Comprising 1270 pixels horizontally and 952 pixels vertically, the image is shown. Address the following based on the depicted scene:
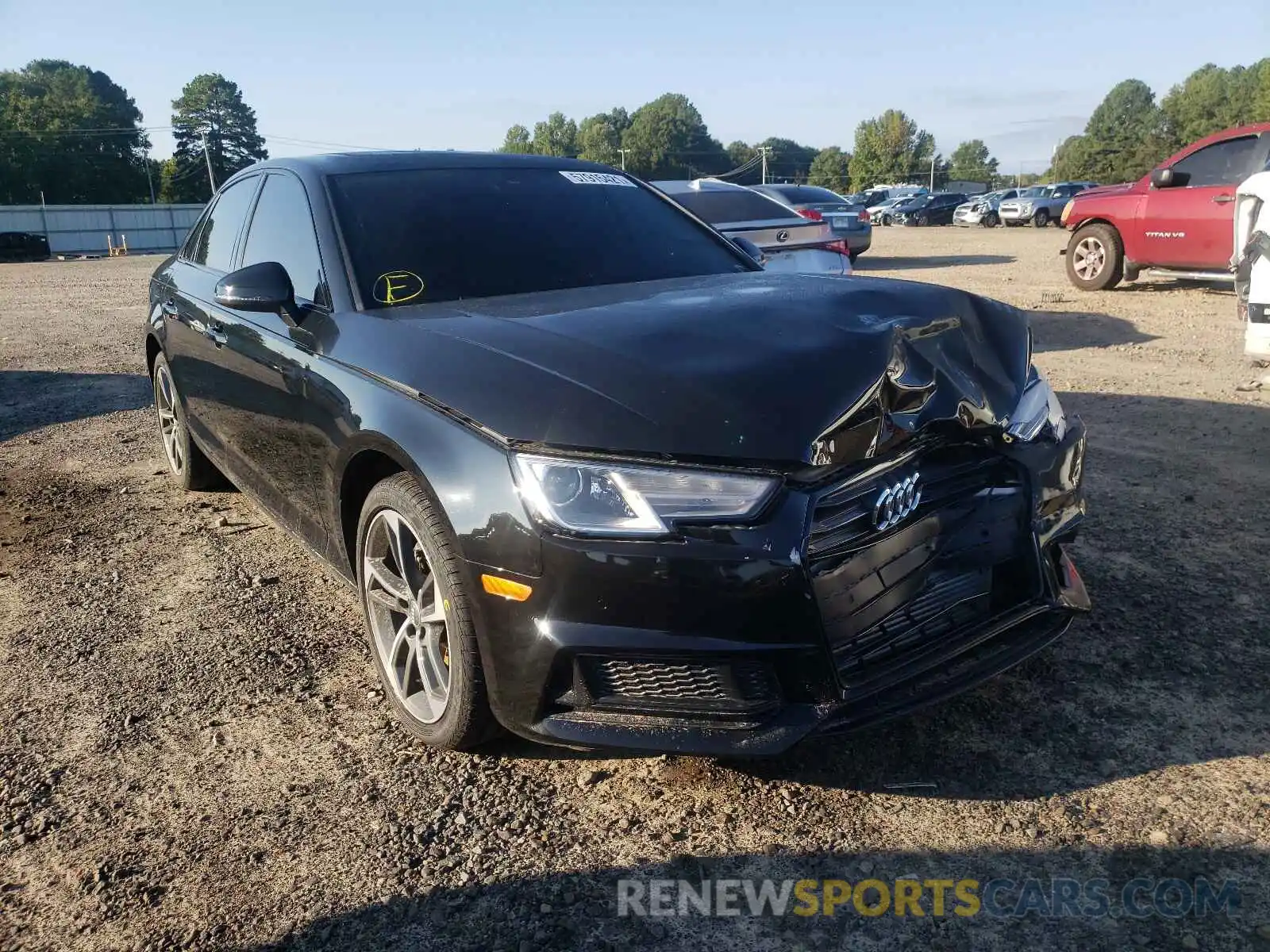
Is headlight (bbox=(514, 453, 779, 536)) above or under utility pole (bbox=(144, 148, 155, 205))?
under

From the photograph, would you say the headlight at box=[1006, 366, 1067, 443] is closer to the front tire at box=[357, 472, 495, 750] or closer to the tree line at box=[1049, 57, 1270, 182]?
the front tire at box=[357, 472, 495, 750]

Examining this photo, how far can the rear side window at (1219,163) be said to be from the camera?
34.9 feet

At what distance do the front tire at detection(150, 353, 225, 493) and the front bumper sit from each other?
3.19 metres

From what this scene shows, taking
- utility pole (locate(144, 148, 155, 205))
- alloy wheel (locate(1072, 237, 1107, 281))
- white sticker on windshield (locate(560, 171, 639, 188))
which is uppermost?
utility pole (locate(144, 148, 155, 205))

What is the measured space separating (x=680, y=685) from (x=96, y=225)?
55151 millimetres

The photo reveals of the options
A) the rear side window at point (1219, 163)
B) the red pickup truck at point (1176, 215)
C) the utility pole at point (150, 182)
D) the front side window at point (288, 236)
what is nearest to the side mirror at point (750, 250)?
the front side window at point (288, 236)

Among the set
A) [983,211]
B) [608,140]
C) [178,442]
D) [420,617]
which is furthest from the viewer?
[608,140]

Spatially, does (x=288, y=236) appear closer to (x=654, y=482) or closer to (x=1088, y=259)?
(x=654, y=482)

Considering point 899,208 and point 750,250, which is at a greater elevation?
Answer: point 899,208

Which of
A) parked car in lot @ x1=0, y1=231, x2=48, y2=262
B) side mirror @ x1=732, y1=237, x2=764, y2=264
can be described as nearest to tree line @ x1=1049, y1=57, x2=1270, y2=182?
parked car in lot @ x1=0, y1=231, x2=48, y2=262

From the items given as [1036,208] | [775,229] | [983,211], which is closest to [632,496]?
[775,229]

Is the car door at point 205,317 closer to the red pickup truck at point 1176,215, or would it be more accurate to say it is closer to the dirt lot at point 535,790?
the dirt lot at point 535,790

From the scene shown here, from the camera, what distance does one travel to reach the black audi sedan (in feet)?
6.96

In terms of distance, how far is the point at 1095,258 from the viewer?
39.9ft
